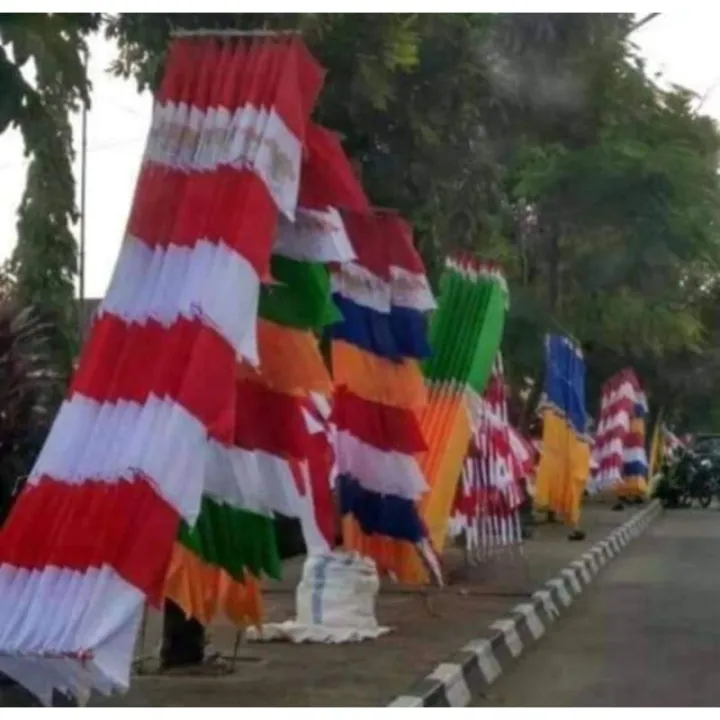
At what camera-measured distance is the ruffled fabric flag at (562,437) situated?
20047 mm

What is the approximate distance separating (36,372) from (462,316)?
306 cm

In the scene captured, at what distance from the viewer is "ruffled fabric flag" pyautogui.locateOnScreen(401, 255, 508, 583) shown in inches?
493

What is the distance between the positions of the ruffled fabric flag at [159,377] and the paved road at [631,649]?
7.23 feet

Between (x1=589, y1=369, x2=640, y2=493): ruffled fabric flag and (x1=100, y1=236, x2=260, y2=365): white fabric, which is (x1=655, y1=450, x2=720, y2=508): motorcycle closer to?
(x1=589, y1=369, x2=640, y2=493): ruffled fabric flag

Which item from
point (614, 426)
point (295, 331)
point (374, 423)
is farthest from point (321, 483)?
point (614, 426)

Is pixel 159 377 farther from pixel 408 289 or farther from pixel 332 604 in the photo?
pixel 408 289

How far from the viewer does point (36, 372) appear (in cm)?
1293

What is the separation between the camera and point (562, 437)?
20.1 meters

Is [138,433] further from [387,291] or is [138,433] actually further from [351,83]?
[387,291]

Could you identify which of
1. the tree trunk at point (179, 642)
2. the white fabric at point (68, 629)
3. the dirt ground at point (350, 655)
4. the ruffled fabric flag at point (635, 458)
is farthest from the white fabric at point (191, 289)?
the ruffled fabric flag at point (635, 458)

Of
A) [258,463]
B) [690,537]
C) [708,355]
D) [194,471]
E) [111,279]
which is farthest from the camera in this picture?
[708,355]

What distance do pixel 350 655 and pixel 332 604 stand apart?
75 centimetres

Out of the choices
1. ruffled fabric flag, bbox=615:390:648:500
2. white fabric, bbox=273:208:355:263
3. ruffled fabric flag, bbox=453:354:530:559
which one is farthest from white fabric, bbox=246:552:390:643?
ruffled fabric flag, bbox=615:390:648:500

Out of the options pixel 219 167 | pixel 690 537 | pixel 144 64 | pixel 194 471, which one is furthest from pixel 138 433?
pixel 690 537
